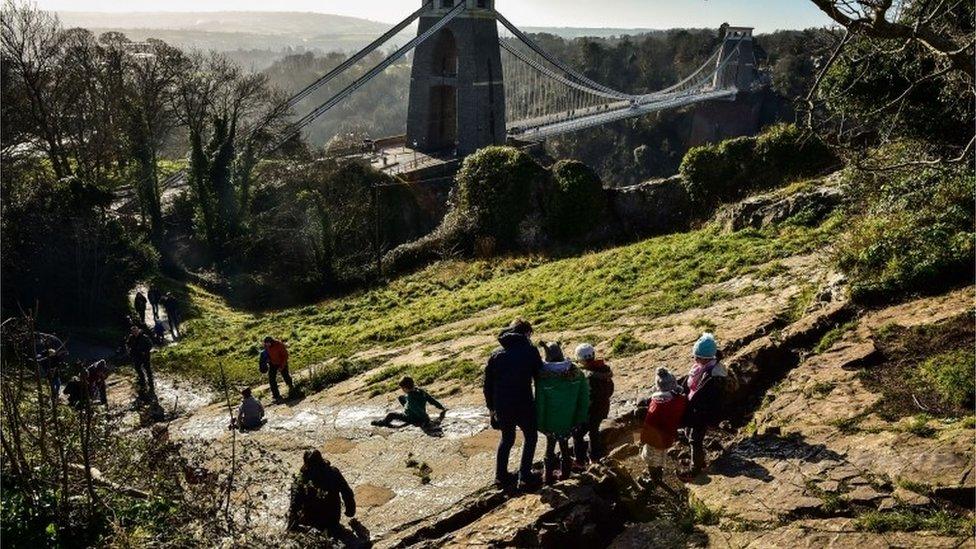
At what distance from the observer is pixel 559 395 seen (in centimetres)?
570

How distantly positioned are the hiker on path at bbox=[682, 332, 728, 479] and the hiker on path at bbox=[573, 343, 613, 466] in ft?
2.12

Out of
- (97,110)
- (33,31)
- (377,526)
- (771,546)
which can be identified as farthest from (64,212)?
(771,546)

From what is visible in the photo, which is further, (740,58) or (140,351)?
(740,58)

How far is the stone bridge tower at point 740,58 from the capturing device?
70000 millimetres

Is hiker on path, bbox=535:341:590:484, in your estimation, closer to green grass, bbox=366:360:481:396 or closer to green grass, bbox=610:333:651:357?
green grass, bbox=610:333:651:357

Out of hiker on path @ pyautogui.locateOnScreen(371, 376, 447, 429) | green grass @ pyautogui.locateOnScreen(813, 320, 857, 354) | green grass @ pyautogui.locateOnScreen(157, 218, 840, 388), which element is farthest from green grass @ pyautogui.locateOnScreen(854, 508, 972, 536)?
green grass @ pyautogui.locateOnScreen(157, 218, 840, 388)

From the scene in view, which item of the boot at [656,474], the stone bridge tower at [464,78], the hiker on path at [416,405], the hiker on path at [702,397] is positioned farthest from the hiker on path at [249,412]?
the stone bridge tower at [464,78]

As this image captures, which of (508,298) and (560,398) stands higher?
(560,398)

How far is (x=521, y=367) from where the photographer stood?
565 centimetres

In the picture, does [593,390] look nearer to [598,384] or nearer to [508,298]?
[598,384]

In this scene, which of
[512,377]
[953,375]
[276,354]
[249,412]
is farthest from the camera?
[276,354]

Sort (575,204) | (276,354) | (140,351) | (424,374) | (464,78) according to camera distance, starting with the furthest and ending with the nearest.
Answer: (464,78)
(575,204)
(140,351)
(276,354)
(424,374)

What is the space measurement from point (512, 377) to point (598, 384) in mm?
800

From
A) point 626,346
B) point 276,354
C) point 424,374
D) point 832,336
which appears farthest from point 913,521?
point 276,354
